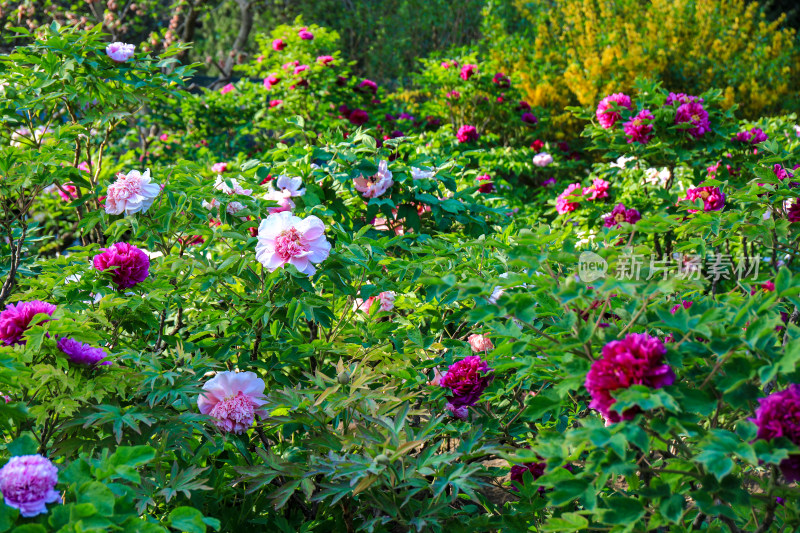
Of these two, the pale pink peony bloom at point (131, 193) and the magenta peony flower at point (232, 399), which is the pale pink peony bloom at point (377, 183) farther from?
the magenta peony flower at point (232, 399)

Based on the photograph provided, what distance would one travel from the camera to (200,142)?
22.3 feet

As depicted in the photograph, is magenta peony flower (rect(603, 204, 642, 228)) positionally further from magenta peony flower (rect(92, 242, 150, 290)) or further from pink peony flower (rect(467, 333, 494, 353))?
magenta peony flower (rect(92, 242, 150, 290))

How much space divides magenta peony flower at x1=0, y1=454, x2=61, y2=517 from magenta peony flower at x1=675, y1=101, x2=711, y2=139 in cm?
314

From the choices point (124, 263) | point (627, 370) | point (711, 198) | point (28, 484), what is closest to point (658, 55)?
point (711, 198)

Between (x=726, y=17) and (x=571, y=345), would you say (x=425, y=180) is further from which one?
(x=726, y=17)


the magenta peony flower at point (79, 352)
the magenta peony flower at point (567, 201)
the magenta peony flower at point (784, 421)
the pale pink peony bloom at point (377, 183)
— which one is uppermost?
the magenta peony flower at point (784, 421)

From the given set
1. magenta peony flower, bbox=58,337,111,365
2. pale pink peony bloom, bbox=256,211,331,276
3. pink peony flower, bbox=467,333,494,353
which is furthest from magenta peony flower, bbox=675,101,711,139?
magenta peony flower, bbox=58,337,111,365

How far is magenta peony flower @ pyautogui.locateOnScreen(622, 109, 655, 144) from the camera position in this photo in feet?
11.0

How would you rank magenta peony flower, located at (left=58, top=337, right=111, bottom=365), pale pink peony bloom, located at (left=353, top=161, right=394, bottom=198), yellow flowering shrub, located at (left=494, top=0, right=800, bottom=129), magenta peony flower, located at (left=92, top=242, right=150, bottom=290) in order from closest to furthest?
magenta peony flower, located at (left=58, top=337, right=111, bottom=365) < magenta peony flower, located at (left=92, top=242, right=150, bottom=290) < pale pink peony bloom, located at (left=353, top=161, right=394, bottom=198) < yellow flowering shrub, located at (left=494, top=0, right=800, bottom=129)

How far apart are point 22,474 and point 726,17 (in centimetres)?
932

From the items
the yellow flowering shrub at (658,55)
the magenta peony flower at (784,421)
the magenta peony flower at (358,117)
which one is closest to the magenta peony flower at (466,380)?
the magenta peony flower at (784,421)

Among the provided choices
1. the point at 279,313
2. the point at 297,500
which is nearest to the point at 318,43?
the point at 279,313

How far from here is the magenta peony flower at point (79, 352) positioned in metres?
1.55

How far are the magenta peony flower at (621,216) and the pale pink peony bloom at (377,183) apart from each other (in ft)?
4.10
